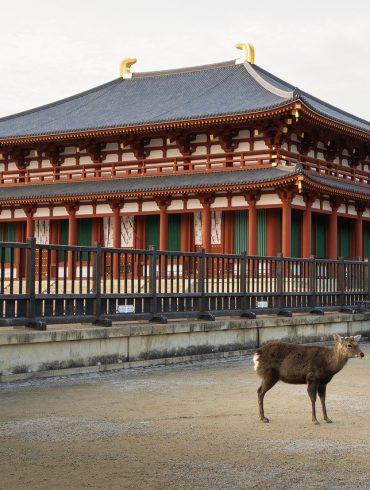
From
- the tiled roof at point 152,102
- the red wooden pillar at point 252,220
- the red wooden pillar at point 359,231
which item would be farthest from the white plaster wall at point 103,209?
the red wooden pillar at point 359,231

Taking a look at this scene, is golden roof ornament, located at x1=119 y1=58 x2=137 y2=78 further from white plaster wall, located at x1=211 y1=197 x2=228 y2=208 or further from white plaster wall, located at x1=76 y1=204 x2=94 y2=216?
white plaster wall, located at x1=211 y1=197 x2=228 y2=208

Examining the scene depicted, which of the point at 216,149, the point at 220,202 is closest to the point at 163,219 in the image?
the point at 220,202

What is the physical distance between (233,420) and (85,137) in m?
26.2

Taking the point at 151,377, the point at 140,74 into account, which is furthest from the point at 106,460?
the point at 140,74

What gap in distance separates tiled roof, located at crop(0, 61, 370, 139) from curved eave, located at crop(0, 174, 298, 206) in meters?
2.84

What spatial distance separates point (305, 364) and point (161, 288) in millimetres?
8513

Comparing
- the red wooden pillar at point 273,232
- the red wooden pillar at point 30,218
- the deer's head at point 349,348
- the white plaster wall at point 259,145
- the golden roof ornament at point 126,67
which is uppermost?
the golden roof ornament at point 126,67

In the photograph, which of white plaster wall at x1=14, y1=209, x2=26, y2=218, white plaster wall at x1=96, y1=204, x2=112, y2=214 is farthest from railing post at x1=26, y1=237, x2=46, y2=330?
white plaster wall at x1=14, y1=209, x2=26, y2=218

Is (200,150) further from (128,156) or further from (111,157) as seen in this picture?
(111,157)

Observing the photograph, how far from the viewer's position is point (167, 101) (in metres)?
Answer: 37.2

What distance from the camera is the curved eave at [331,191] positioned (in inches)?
1128

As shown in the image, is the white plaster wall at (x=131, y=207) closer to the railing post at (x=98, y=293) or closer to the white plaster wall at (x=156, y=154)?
the white plaster wall at (x=156, y=154)

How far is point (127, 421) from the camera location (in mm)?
8781

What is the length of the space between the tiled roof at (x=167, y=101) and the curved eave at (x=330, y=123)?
0.88 ft
